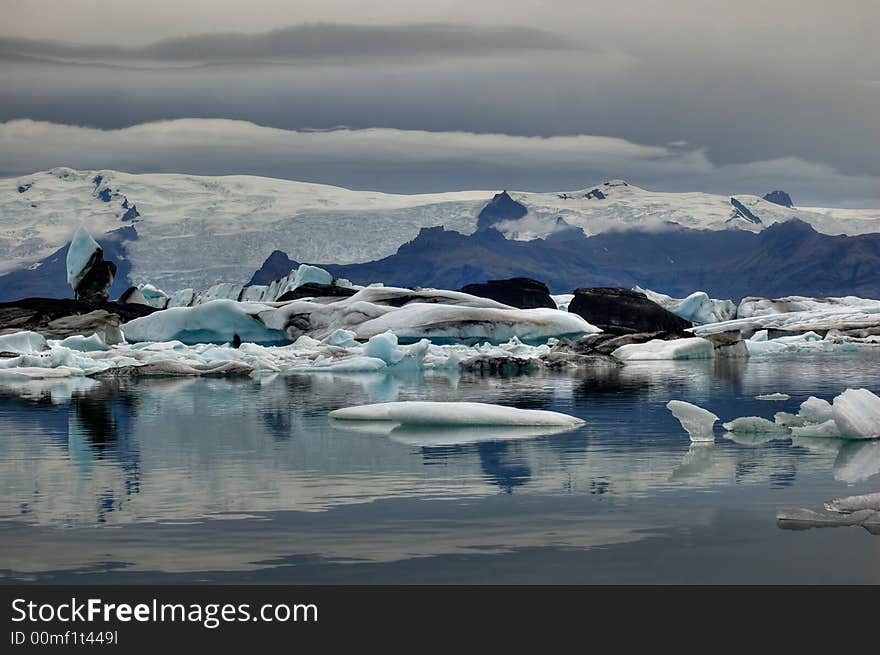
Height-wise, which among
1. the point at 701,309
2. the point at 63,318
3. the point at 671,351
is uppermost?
the point at 63,318

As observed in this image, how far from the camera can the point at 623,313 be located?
194ft

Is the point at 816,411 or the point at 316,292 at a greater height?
the point at 816,411

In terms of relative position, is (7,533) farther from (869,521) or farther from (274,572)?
(869,521)

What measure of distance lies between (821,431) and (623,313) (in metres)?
46.1

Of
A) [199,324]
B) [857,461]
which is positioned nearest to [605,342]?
[199,324]

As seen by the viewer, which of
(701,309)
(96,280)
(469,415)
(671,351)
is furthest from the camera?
(701,309)

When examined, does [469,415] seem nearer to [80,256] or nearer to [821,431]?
[821,431]

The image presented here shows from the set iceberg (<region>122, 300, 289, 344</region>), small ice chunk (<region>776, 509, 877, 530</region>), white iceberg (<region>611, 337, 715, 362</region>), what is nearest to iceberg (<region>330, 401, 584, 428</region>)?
small ice chunk (<region>776, 509, 877, 530</region>)

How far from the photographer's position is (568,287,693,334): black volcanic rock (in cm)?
5812

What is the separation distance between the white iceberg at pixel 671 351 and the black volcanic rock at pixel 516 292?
26.4 metres

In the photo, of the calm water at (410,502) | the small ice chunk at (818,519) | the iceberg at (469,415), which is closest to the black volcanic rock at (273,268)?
the iceberg at (469,415)

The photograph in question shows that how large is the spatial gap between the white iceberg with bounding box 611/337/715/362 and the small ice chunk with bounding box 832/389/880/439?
2640 centimetres
